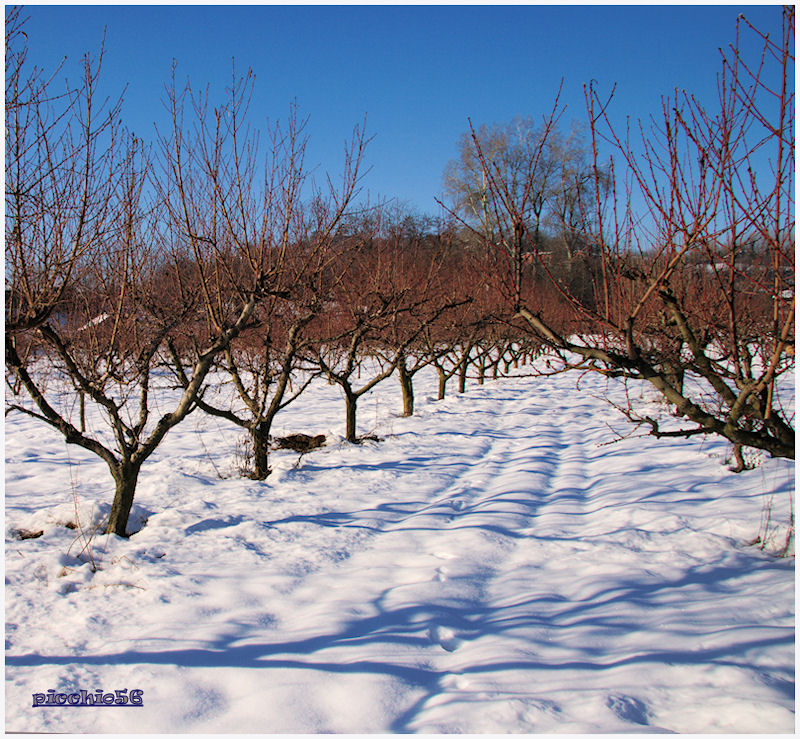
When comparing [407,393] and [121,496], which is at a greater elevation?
[407,393]

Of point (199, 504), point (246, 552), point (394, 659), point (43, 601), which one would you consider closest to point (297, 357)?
point (199, 504)

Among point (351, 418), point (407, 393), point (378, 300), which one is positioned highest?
point (378, 300)

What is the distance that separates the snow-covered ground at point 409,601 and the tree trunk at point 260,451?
156 mm

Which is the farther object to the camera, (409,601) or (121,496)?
(121,496)

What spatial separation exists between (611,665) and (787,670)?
2.36 ft

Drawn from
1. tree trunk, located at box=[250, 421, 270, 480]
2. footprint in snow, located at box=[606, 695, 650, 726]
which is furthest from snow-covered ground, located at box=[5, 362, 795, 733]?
tree trunk, located at box=[250, 421, 270, 480]

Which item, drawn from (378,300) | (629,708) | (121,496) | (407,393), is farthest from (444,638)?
(407,393)

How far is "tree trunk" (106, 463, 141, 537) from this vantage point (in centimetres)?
407

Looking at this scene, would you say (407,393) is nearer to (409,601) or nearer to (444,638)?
(409,601)

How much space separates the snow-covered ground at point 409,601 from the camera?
2.24 meters

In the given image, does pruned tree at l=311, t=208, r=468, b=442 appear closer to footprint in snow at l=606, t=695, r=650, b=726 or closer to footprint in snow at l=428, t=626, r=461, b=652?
footprint in snow at l=428, t=626, r=461, b=652

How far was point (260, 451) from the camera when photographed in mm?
5977

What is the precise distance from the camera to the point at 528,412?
11.0 m

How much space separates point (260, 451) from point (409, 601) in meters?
3.20
